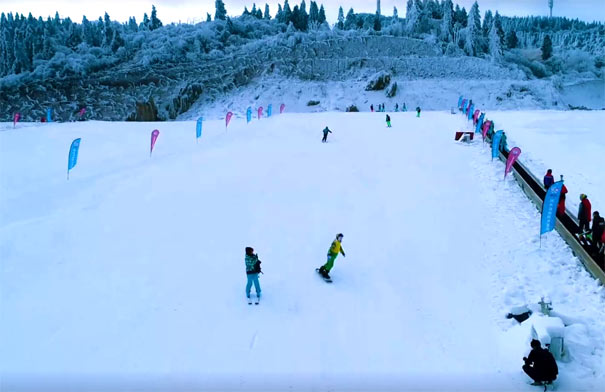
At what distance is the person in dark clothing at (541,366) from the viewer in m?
7.54

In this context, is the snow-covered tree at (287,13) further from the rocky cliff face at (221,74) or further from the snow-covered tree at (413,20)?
the snow-covered tree at (413,20)

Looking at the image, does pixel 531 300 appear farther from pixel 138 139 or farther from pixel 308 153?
pixel 138 139

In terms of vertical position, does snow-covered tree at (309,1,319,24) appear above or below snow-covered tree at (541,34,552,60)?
above

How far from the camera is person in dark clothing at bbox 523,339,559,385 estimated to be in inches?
297

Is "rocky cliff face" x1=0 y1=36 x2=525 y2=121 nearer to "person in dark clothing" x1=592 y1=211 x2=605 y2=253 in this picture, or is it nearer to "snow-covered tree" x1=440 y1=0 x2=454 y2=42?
"snow-covered tree" x1=440 y1=0 x2=454 y2=42

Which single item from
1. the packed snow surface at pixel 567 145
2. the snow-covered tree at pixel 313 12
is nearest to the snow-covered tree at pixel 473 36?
the snow-covered tree at pixel 313 12

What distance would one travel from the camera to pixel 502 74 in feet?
292

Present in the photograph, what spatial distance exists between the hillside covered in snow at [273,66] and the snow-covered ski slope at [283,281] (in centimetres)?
5610

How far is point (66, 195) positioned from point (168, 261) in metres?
8.43

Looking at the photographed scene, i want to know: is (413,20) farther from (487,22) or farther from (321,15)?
(321,15)

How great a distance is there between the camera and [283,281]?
37.7 feet

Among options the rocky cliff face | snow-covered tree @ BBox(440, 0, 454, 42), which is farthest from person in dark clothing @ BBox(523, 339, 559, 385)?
snow-covered tree @ BBox(440, 0, 454, 42)

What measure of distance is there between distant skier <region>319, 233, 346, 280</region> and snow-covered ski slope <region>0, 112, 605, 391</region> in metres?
0.28

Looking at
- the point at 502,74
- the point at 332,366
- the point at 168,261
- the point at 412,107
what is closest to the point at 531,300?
the point at 332,366
